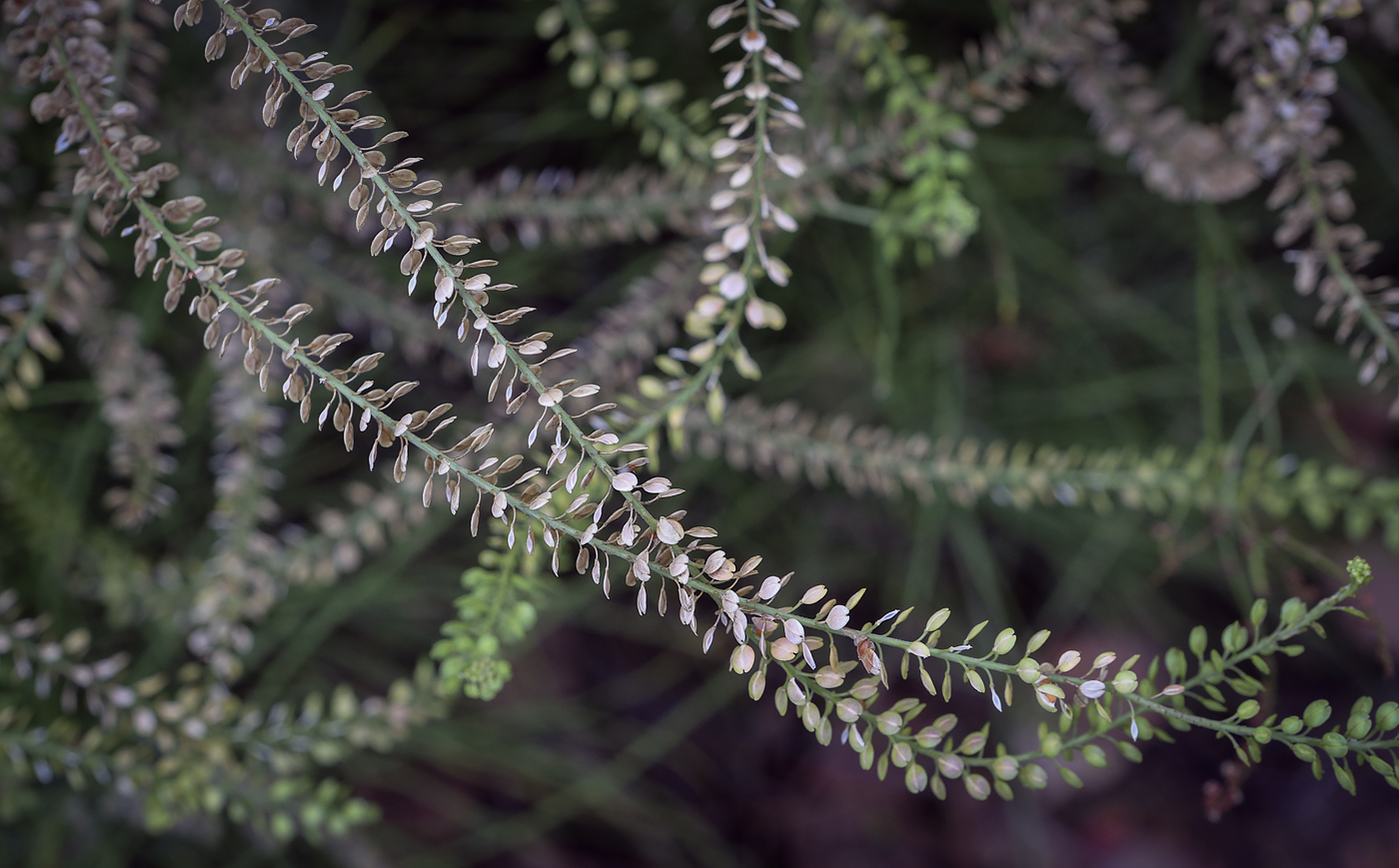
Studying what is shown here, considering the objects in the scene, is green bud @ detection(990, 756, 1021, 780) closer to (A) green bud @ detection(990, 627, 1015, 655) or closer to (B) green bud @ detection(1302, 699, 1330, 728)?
(A) green bud @ detection(990, 627, 1015, 655)

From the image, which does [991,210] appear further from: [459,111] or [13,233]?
[13,233]

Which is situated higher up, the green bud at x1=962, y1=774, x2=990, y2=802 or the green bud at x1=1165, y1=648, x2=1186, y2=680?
the green bud at x1=962, y1=774, x2=990, y2=802

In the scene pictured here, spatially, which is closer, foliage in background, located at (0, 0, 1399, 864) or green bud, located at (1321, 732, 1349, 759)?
green bud, located at (1321, 732, 1349, 759)

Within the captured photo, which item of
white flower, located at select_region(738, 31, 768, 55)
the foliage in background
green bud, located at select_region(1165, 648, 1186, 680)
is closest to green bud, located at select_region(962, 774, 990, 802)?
the foliage in background

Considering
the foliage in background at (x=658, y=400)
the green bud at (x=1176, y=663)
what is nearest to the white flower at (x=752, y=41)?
the foliage in background at (x=658, y=400)

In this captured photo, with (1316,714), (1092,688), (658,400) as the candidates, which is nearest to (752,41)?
(658,400)

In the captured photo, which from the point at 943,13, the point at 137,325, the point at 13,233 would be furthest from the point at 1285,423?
the point at 13,233

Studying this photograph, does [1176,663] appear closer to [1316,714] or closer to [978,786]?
[1316,714]

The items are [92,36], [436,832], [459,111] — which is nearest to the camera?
[92,36]
